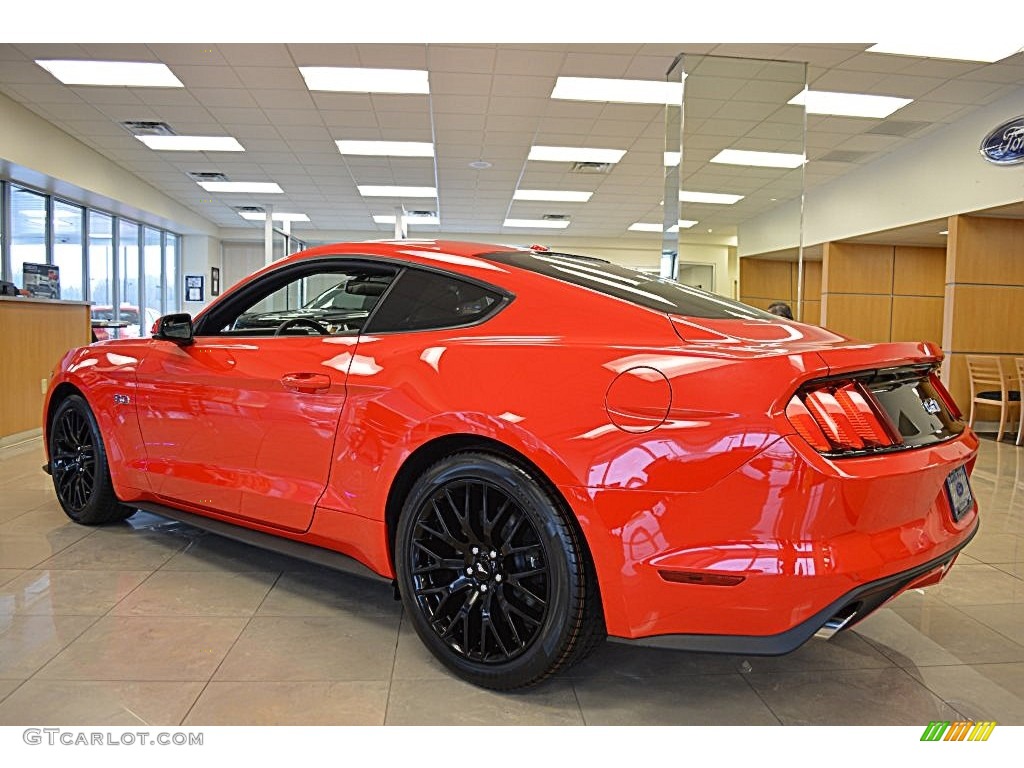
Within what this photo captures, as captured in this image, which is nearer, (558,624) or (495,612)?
(558,624)

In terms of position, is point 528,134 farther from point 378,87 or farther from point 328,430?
point 328,430

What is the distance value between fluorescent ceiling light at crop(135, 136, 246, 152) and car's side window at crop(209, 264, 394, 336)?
813 cm

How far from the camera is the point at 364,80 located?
24.6 feet

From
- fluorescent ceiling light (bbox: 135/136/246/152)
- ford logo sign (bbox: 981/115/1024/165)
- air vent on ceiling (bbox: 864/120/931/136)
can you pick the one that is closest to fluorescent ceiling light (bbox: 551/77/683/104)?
air vent on ceiling (bbox: 864/120/931/136)

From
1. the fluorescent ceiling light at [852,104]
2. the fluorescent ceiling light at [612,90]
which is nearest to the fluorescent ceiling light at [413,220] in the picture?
the fluorescent ceiling light at [612,90]

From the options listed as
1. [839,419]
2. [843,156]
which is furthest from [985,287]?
[839,419]

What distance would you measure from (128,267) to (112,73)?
8405mm

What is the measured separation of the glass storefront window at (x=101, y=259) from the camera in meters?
13.2

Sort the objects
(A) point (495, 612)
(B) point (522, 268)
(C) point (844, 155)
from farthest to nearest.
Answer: (C) point (844, 155) < (B) point (522, 268) < (A) point (495, 612)

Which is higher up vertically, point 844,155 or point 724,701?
point 844,155
